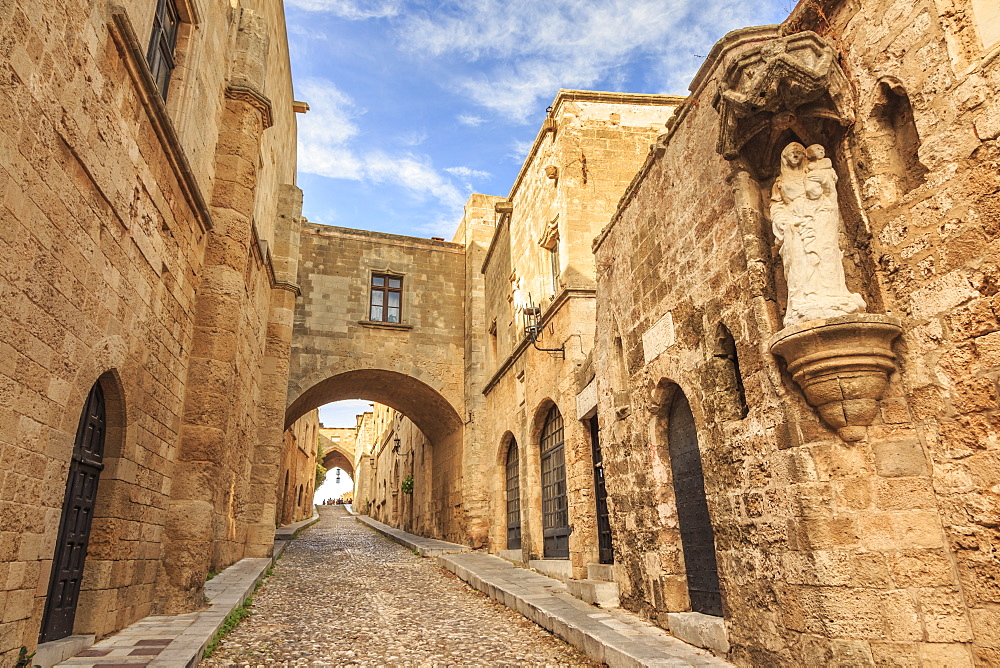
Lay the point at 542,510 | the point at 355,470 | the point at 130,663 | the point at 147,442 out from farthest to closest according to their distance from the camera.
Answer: the point at 355,470 → the point at 542,510 → the point at 147,442 → the point at 130,663

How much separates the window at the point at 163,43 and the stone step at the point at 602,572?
6829 mm

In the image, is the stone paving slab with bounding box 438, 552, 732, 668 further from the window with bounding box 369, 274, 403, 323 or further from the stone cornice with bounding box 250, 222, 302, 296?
the window with bounding box 369, 274, 403, 323

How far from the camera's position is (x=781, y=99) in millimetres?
3732

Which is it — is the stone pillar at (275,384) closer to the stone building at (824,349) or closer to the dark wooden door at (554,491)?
the dark wooden door at (554,491)

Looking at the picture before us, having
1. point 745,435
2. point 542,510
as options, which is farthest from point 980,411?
point 542,510

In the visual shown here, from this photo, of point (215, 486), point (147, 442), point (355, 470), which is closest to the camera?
point (147, 442)

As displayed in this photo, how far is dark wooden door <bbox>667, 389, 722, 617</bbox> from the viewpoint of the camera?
480 cm

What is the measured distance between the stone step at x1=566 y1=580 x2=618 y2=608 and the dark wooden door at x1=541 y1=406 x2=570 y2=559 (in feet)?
7.00

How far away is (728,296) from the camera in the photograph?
4.41 metres

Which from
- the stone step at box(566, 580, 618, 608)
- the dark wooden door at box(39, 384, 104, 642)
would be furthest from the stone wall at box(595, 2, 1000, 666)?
the dark wooden door at box(39, 384, 104, 642)

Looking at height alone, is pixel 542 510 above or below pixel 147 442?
below

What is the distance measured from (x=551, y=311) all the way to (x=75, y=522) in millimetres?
6867

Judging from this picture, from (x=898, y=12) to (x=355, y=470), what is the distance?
4877 cm

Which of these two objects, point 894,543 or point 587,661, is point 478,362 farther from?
point 894,543
